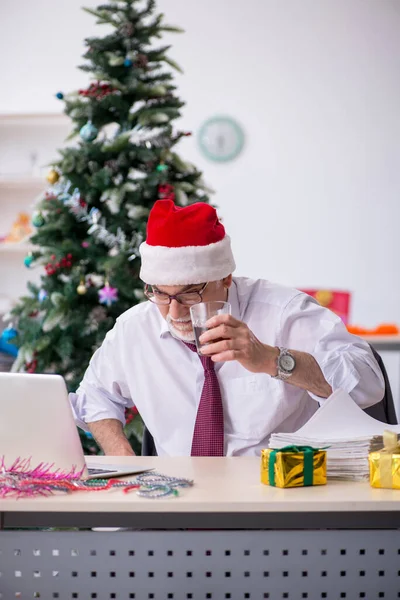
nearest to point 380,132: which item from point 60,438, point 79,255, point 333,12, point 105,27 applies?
point 333,12

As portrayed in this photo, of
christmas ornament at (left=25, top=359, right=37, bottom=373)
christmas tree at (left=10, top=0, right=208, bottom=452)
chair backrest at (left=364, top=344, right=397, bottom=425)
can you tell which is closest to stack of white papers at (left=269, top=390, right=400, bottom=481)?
chair backrest at (left=364, top=344, right=397, bottom=425)

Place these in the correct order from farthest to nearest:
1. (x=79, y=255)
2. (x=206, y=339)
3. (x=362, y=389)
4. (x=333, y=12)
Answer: (x=333, y=12) < (x=79, y=255) < (x=362, y=389) < (x=206, y=339)

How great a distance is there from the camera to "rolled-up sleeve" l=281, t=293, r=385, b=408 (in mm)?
1949

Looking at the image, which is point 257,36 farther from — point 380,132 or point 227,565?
point 227,565

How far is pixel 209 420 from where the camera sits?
82.4 inches

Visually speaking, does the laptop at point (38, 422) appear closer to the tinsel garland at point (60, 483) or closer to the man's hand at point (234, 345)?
the tinsel garland at point (60, 483)

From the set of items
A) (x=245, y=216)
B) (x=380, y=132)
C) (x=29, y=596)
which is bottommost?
(x=29, y=596)

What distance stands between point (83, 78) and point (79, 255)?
11.3 feet

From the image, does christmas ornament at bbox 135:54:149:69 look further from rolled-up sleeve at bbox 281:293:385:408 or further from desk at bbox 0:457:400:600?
desk at bbox 0:457:400:600

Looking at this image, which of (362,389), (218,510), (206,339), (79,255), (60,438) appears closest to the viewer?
(218,510)

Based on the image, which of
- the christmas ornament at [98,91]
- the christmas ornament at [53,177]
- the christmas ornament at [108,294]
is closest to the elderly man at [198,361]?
the christmas ornament at [108,294]

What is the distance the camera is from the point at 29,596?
1.43 metres

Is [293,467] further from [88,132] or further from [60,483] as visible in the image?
[88,132]

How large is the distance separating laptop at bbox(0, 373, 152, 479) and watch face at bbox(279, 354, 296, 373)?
54 cm
